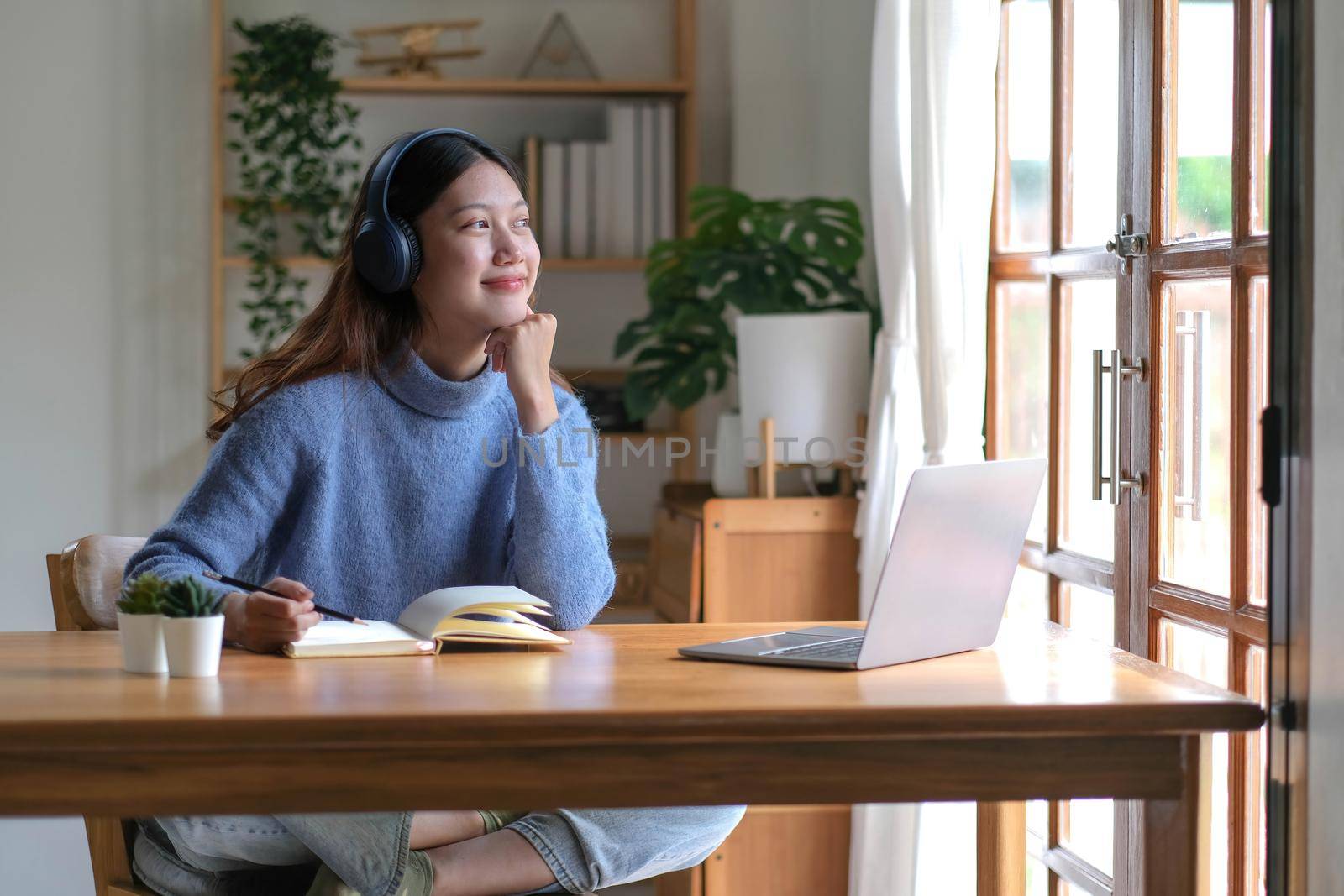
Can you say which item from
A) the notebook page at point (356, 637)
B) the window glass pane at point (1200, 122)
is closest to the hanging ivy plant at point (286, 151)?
the notebook page at point (356, 637)

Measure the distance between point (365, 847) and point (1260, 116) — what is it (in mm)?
1345

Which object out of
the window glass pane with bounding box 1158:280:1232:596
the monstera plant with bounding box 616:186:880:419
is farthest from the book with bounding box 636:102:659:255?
the window glass pane with bounding box 1158:280:1232:596

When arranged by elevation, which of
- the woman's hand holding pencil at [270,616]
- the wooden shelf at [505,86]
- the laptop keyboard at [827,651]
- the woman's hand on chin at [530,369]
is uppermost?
the wooden shelf at [505,86]

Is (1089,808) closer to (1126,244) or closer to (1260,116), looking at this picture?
(1126,244)

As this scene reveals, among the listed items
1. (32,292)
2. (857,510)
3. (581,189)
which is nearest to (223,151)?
(32,292)

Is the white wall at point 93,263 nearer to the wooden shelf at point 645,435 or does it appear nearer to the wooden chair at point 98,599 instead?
the wooden shelf at point 645,435

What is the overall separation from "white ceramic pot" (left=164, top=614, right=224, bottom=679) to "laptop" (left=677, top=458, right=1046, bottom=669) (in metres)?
0.46

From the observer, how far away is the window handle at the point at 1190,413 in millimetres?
1831

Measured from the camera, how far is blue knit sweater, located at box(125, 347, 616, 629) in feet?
5.55

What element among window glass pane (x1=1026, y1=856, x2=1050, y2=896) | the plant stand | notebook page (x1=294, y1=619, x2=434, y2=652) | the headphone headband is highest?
the headphone headband

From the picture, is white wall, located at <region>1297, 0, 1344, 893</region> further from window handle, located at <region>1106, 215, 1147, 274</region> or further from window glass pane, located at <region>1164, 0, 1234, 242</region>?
window handle, located at <region>1106, 215, 1147, 274</region>

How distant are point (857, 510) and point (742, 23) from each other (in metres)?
→ 1.40

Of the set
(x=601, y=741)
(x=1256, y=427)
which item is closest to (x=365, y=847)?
(x=601, y=741)

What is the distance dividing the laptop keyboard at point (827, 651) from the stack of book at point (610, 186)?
2084 mm
